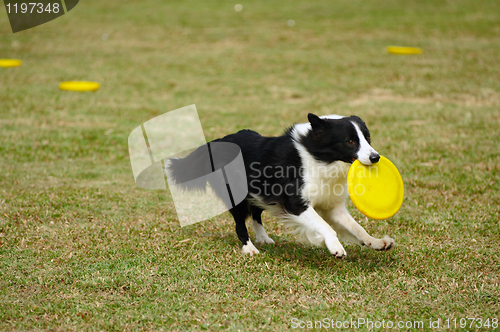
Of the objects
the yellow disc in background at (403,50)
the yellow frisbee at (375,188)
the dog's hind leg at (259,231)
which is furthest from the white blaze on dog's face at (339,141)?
the yellow disc in background at (403,50)

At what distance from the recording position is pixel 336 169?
14.5 ft

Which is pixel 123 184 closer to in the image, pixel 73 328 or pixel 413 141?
pixel 73 328

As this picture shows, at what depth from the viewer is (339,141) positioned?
431cm

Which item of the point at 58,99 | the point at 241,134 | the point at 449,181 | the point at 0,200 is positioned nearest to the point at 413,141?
the point at 449,181

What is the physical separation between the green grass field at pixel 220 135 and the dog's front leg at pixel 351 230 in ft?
0.80

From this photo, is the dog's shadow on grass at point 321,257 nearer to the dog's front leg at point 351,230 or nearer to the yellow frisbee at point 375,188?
the dog's front leg at point 351,230

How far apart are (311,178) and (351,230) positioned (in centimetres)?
62

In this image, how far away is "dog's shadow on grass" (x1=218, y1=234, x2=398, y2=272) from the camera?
4578mm

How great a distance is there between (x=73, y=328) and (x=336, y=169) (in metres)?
2.48

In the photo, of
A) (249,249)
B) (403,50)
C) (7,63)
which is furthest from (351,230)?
(7,63)

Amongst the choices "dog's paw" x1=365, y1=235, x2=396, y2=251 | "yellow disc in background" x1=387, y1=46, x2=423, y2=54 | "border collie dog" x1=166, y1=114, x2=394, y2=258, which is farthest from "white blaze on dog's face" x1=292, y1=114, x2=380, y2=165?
"yellow disc in background" x1=387, y1=46, x2=423, y2=54

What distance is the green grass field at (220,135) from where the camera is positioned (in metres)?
3.91

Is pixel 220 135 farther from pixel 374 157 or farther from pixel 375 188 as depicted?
pixel 374 157

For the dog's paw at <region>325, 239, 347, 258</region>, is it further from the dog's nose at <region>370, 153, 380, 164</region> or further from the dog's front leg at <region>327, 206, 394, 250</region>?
the dog's nose at <region>370, 153, 380, 164</region>
